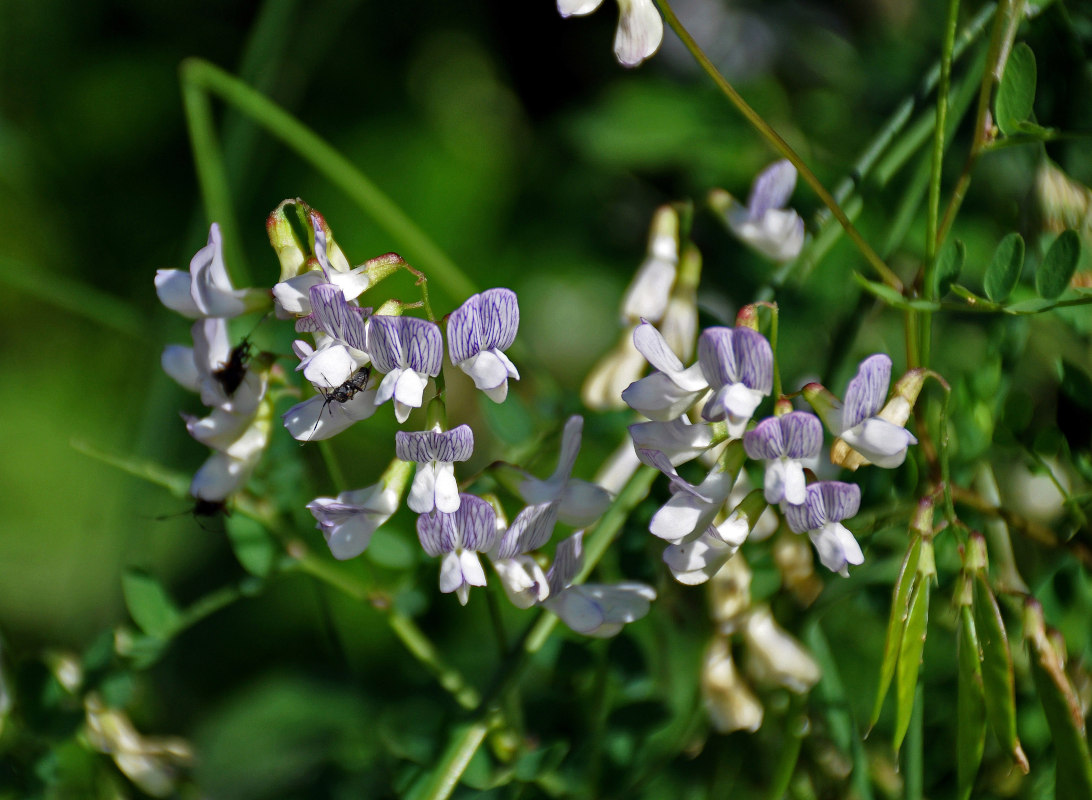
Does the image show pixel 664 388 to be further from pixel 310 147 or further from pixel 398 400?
pixel 310 147

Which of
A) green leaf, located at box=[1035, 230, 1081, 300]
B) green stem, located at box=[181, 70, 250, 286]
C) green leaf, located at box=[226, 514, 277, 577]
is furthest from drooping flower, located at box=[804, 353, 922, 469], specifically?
green stem, located at box=[181, 70, 250, 286]

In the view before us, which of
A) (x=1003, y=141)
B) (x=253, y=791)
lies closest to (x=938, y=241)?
(x=1003, y=141)

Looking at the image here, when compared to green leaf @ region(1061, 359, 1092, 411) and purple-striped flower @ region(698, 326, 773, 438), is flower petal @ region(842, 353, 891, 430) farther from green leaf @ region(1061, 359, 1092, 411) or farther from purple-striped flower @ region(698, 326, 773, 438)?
green leaf @ region(1061, 359, 1092, 411)

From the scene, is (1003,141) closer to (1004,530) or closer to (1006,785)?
(1004,530)

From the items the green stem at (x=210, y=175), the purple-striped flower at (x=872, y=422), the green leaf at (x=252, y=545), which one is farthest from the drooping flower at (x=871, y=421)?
the green stem at (x=210, y=175)

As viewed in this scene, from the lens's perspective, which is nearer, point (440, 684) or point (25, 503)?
point (440, 684)

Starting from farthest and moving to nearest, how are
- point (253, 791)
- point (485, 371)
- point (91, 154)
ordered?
1. point (91, 154)
2. point (253, 791)
3. point (485, 371)

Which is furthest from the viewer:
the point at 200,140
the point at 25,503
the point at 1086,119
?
the point at 25,503

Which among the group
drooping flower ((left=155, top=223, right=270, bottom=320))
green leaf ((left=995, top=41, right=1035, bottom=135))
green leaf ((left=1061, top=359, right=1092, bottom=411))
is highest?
drooping flower ((left=155, top=223, right=270, bottom=320))
